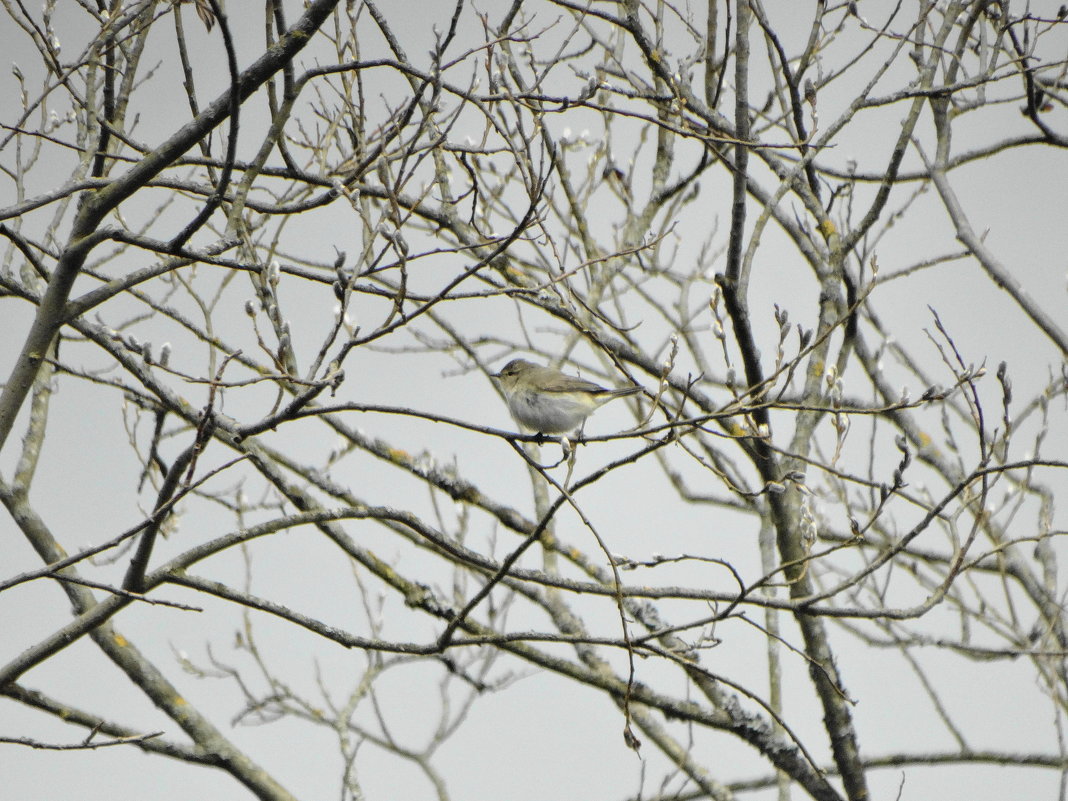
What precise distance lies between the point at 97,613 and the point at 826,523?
3.68 meters

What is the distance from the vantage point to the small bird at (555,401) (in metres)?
4.93

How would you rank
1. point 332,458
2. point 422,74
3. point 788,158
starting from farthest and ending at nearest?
Answer: point 788,158, point 332,458, point 422,74

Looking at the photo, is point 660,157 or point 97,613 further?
point 660,157

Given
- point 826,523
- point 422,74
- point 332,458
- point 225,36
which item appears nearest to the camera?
point 225,36

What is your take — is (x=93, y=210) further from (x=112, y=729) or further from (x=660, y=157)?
(x=660, y=157)

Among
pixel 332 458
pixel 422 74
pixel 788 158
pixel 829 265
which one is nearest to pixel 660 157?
pixel 788 158

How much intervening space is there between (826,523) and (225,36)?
4.01 m

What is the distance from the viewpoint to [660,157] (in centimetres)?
540

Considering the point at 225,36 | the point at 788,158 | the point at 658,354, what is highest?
the point at 788,158

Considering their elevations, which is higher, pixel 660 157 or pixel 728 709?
pixel 660 157

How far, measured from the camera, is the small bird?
4.93 metres

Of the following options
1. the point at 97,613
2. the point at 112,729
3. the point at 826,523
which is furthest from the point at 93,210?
the point at 826,523

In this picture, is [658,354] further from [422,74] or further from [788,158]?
[422,74]

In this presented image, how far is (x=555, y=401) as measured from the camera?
16.2 feet
